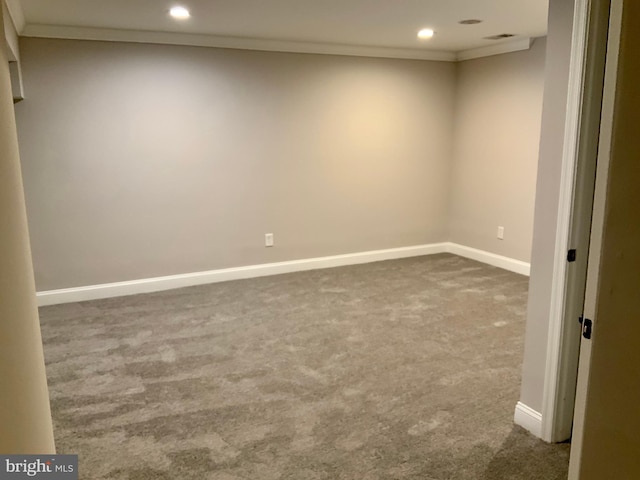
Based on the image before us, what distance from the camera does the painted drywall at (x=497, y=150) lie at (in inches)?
196

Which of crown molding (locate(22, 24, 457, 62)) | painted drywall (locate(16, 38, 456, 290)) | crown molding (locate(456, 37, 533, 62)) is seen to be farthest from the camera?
crown molding (locate(456, 37, 533, 62))

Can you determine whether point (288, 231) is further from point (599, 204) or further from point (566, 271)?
point (599, 204)

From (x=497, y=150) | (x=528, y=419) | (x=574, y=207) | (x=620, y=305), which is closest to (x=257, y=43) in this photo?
(x=497, y=150)

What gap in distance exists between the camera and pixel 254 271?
5.15 meters

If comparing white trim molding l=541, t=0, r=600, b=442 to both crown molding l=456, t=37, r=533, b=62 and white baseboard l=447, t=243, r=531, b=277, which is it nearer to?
white baseboard l=447, t=243, r=531, b=277

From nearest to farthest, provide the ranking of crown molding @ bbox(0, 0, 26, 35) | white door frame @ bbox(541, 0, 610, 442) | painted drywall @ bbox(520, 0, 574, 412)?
white door frame @ bbox(541, 0, 610, 442) → painted drywall @ bbox(520, 0, 574, 412) → crown molding @ bbox(0, 0, 26, 35)

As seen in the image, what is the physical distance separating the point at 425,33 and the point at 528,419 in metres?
3.18

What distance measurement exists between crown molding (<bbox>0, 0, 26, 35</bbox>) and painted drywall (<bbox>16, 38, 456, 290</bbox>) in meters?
0.25

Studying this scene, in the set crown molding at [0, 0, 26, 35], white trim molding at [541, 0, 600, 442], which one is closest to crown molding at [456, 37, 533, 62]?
white trim molding at [541, 0, 600, 442]

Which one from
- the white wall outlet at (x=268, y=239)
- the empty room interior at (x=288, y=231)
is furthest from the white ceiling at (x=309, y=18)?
the white wall outlet at (x=268, y=239)

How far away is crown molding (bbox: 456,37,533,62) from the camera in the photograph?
15.9 feet

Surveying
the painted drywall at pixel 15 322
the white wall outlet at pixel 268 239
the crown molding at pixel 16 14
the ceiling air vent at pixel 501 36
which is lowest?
the white wall outlet at pixel 268 239

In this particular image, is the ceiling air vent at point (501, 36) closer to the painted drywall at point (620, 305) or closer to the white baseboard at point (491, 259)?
the white baseboard at point (491, 259)

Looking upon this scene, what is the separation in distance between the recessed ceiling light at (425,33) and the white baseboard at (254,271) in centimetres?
220
